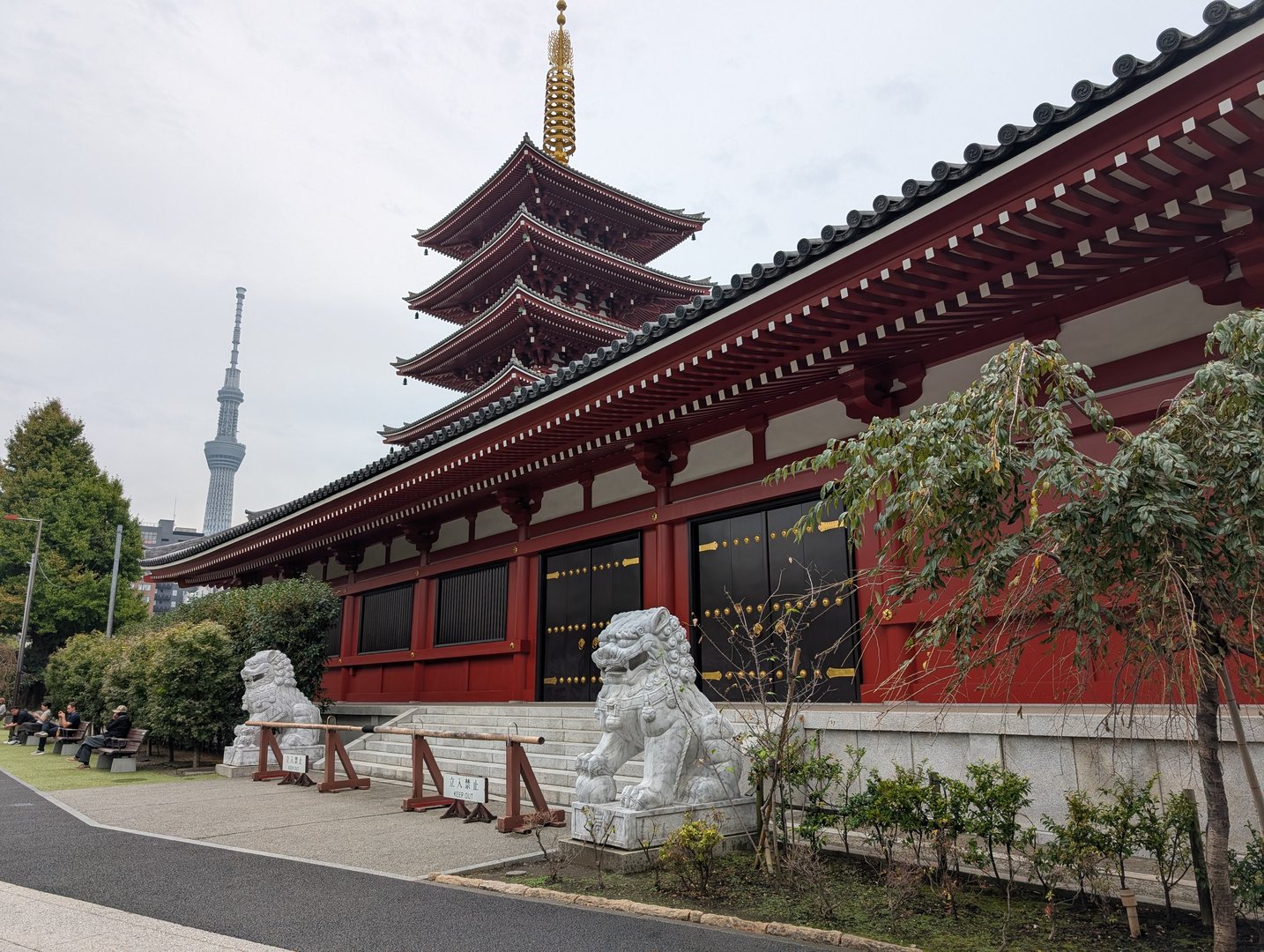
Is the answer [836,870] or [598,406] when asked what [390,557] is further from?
[836,870]

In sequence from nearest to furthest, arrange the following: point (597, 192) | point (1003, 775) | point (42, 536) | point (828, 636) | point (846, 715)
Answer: point (1003, 775), point (846, 715), point (828, 636), point (597, 192), point (42, 536)

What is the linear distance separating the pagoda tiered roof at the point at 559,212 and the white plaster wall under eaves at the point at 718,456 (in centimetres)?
1177

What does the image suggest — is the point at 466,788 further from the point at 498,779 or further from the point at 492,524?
the point at 492,524

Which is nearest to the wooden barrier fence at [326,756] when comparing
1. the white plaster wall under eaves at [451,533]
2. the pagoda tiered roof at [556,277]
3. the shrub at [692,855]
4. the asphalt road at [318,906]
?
the asphalt road at [318,906]

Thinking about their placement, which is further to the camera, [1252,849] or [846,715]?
[846,715]

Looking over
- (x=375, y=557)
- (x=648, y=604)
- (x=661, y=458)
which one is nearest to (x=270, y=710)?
(x=375, y=557)

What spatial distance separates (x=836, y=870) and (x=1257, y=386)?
4.45 m

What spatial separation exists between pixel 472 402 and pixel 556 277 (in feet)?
12.6

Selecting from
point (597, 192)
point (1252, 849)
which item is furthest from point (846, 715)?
point (597, 192)

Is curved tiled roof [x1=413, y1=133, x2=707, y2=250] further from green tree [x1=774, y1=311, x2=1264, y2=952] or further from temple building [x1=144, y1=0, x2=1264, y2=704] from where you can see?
green tree [x1=774, y1=311, x2=1264, y2=952]

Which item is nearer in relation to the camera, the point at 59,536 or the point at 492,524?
the point at 492,524

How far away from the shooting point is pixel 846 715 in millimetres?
7234

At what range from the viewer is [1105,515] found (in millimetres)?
3482

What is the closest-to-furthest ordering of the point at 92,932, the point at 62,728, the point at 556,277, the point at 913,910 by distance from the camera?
the point at 92,932 → the point at 913,910 → the point at 62,728 → the point at 556,277
